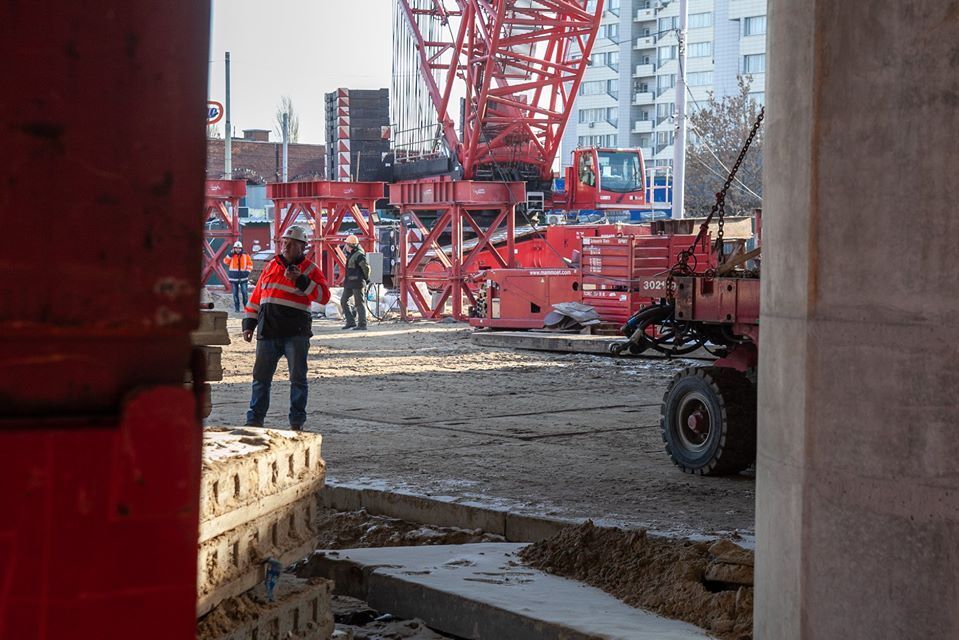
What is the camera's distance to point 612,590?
6059mm

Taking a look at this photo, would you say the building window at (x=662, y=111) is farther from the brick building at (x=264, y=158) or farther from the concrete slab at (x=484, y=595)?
the concrete slab at (x=484, y=595)

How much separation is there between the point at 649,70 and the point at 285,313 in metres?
98.3

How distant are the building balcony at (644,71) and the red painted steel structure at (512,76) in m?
71.9

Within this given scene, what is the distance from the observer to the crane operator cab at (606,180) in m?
39.1

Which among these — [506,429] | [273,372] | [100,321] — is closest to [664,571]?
[100,321]

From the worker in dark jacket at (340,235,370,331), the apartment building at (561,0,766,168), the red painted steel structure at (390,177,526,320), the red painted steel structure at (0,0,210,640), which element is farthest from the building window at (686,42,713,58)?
the red painted steel structure at (0,0,210,640)

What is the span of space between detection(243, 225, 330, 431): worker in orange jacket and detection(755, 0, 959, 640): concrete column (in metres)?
7.74

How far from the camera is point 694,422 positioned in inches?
397

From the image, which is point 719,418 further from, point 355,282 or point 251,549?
point 355,282

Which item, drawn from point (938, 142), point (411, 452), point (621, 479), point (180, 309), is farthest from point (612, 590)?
point (411, 452)

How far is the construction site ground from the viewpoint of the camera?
8836 mm

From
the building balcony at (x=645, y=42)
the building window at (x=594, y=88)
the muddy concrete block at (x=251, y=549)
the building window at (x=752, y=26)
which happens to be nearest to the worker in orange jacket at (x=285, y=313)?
the muddy concrete block at (x=251, y=549)

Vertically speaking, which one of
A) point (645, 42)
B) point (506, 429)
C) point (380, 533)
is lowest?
point (380, 533)

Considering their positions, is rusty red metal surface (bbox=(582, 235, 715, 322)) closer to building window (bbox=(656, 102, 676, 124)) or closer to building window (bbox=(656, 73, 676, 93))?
building window (bbox=(656, 102, 676, 124))
